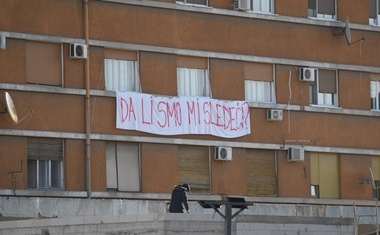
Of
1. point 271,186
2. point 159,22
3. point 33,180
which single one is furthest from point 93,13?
point 271,186

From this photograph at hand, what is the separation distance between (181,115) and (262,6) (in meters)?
5.05

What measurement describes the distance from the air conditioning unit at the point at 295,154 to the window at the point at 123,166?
222 inches

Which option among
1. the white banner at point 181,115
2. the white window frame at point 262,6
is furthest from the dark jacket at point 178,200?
the white window frame at point 262,6

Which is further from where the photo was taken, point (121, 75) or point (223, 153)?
point (223, 153)

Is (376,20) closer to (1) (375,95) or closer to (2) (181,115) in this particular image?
(1) (375,95)

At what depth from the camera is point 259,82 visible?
48500 millimetres

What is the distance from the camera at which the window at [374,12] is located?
51.4 m

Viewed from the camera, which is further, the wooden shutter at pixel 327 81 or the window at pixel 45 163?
the wooden shutter at pixel 327 81

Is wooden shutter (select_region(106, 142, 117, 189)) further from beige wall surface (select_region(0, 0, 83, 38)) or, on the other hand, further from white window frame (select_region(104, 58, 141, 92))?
beige wall surface (select_region(0, 0, 83, 38))

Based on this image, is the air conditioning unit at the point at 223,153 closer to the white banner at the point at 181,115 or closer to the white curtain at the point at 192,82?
the white banner at the point at 181,115

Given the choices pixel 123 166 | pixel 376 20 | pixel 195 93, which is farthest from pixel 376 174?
pixel 123 166

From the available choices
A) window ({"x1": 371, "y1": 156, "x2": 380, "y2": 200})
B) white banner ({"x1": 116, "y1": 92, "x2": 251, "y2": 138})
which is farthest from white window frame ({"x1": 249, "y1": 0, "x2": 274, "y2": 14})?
window ({"x1": 371, "y1": 156, "x2": 380, "y2": 200})

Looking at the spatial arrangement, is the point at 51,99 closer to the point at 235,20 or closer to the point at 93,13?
the point at 93,13

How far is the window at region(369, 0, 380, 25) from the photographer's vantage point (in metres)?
51.4
